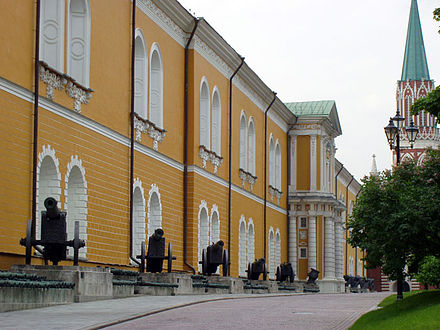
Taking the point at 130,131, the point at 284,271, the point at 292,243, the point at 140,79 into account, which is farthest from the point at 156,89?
the point at 292,243

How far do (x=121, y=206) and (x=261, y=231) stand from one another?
71.8 ft

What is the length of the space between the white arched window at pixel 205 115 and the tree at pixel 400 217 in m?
16.8

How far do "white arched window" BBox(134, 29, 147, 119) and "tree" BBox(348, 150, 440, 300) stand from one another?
1131 centimetres

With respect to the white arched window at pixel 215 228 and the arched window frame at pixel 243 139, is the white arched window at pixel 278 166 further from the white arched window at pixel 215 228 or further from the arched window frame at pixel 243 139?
the white arched window at pixel 215 228

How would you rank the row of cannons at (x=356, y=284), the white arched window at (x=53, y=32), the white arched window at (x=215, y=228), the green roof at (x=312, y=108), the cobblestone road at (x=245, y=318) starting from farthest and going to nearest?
the row of cannons at (x=356, y=284) < the green roof at (x=312, y=108) < the white arched window at (x=215, y=228) < the white arched window at (x=53, y=32) < the cobblestone road at (x=245, y=318)

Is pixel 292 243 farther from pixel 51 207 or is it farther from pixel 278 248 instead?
pixel 51 207

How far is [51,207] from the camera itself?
20.2 m

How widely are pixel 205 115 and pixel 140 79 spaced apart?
7453 millimetres

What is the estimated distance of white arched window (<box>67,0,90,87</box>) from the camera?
27.1 meters

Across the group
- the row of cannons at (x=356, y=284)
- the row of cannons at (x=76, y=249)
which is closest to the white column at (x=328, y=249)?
the row of cannons at (x=356, y=284)

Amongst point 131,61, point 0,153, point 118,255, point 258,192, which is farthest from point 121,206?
point 258,192

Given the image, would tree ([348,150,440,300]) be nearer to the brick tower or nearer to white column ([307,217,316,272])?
white column ([307,217,316,272])

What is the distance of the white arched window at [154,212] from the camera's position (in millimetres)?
33219

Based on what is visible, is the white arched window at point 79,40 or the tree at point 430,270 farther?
the white arched window at point 79,40
